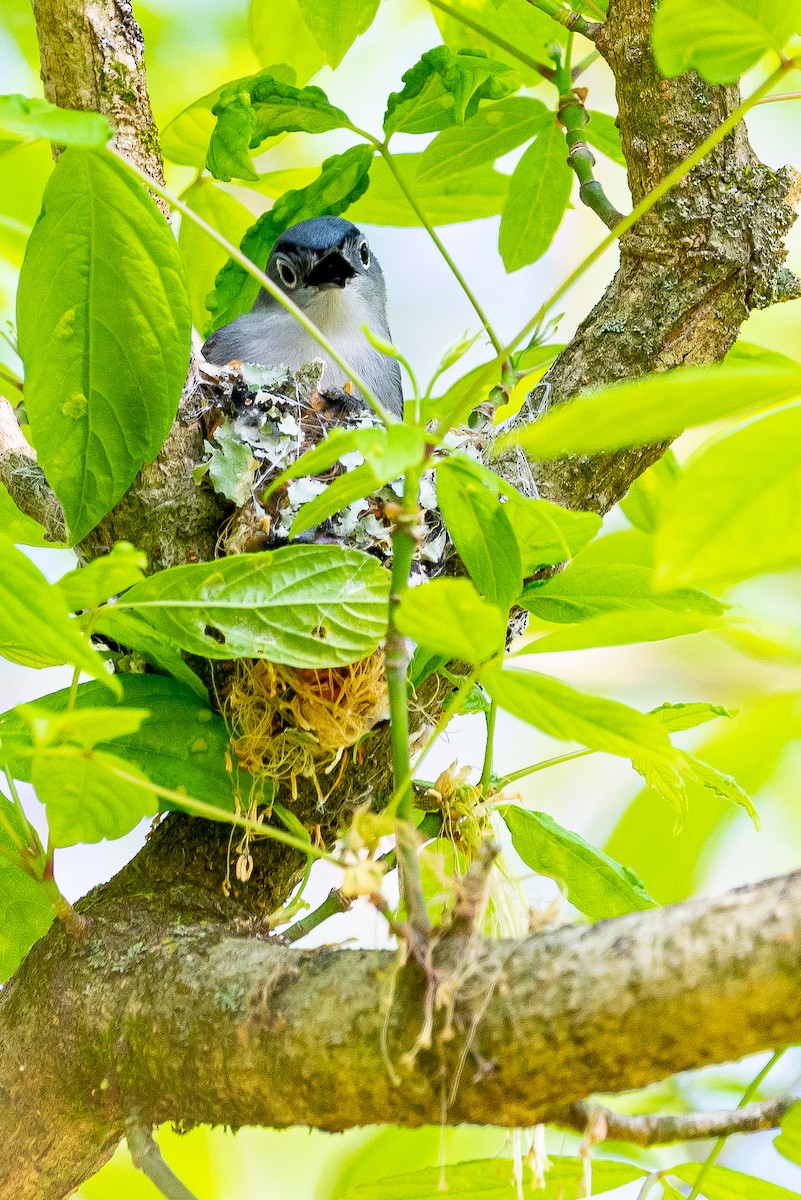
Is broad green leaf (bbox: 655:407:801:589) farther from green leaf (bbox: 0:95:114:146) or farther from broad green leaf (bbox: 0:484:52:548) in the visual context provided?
broad green leaf (bbox: 0:484:52:548)

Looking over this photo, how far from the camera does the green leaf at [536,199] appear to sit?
144 centimetres

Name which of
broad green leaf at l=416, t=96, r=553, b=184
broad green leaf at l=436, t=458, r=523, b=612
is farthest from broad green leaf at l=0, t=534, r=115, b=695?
broad green leaf at l=416, t=96, r=553, b=184

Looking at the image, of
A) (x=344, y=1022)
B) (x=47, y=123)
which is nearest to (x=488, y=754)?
(x=344, y=1022)

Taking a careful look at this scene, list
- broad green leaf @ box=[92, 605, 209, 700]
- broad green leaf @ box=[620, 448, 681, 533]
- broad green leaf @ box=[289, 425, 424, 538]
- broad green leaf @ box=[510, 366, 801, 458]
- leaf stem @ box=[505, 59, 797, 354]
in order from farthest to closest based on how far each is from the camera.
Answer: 1. broad green leaf @ box=[620, 448, 681, 533]
2. broad green leaf @ box=[92, 605, 209, 700]
3. leaf stem @ box=[505, 59, 797, 354]
4. broad green leaf @ box=[289, 425, 424, 538]
5. broad green leaf @ box=[510, 366, 801, 458]

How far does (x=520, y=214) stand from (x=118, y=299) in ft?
2.31

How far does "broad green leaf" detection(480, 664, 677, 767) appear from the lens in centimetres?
72

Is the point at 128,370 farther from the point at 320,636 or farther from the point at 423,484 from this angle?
the point at 423,484

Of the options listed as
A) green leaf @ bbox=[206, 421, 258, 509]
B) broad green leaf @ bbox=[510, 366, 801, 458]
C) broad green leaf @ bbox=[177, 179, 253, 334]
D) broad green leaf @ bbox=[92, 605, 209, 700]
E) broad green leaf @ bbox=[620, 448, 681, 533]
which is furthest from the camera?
broad green leaf @ bbox=[177, 179, 253, 334]

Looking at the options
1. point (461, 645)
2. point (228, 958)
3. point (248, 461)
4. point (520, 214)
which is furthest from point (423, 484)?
Result: point (461, 645)

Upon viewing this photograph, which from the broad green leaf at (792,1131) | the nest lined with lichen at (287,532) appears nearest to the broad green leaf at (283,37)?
→ the nest lined with lichen at (287,532)

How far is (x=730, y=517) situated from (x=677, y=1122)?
44cm

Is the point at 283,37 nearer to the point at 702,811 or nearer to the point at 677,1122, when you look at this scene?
the point at 702,811

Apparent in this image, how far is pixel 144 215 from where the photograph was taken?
0.90m

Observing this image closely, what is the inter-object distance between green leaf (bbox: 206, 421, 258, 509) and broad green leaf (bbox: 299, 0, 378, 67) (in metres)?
0.43
